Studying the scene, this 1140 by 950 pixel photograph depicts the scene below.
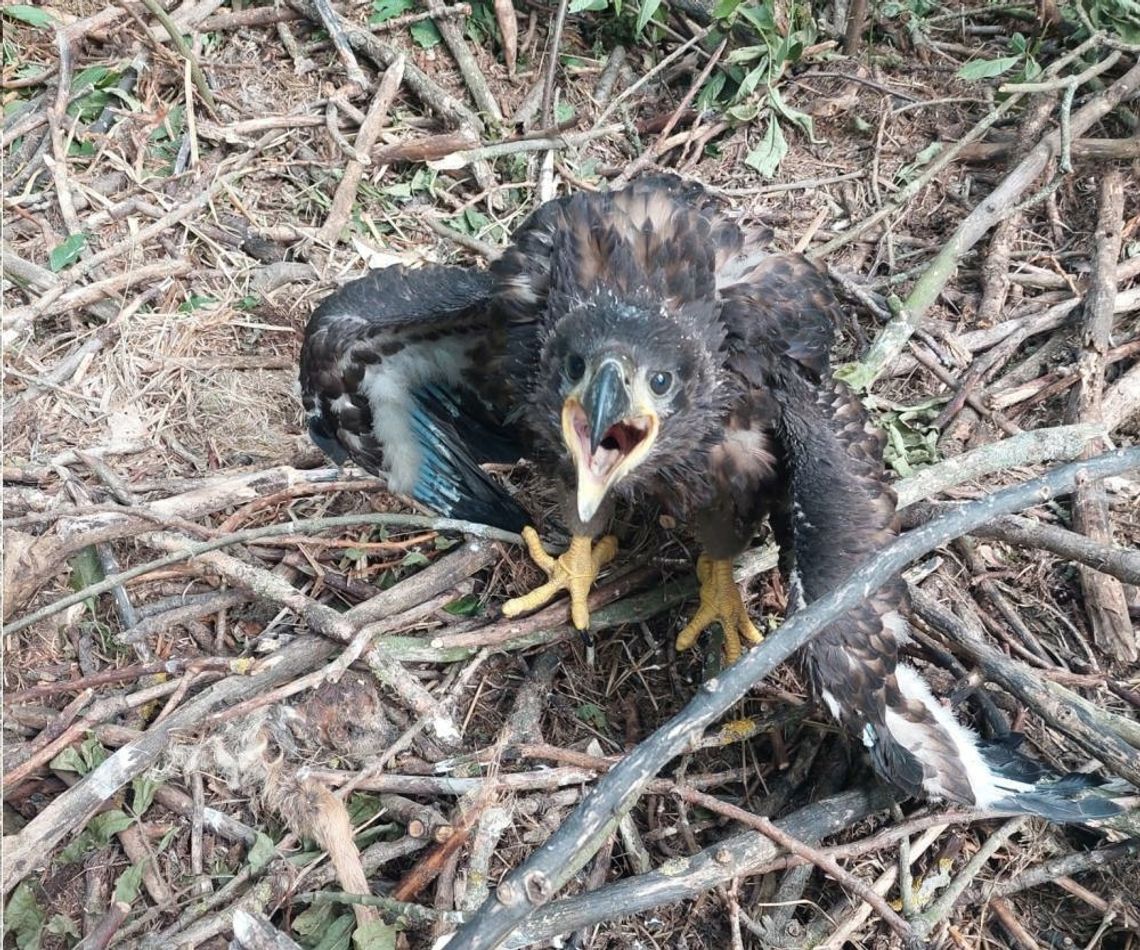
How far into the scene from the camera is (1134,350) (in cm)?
356

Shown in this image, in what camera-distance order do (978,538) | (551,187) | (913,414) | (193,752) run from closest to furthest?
(193,752) → (978,538) → (913,414) → (551,187)

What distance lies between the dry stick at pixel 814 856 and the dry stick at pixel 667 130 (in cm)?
242

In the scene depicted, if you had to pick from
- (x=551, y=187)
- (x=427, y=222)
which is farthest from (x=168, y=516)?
(x=551, y=187)

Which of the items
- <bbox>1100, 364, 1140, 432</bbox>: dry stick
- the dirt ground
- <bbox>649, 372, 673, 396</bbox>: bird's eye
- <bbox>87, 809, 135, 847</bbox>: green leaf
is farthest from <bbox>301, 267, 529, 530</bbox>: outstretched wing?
<bbox>1100, 364, 1140, 432</bbox>: dry stick

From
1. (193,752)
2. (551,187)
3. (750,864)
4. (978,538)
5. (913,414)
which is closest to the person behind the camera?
(750,864)

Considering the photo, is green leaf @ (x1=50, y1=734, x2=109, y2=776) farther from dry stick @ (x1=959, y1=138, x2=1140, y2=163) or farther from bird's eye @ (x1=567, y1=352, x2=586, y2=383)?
dry stick @ (x1=959, y1=138, x2=1140, y2=163)

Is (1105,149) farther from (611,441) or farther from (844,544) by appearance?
(611,441)

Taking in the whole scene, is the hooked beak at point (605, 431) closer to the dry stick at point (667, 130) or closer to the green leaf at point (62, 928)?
the green leaf at point (62, 928)

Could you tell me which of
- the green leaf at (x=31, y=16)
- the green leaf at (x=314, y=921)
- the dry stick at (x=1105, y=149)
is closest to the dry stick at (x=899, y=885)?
the green leaf at (x=314, y=921)

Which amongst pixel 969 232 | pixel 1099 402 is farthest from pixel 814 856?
pixel 969 232

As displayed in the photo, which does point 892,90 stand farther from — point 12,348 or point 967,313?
point 12,348

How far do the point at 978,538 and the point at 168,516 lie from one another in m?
2.35

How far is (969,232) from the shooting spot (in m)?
3.63

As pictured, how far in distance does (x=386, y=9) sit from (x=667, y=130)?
1267mm
